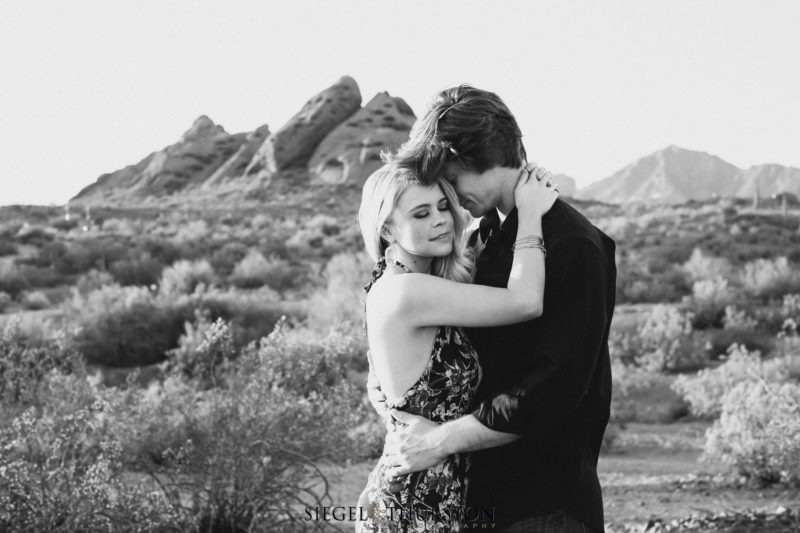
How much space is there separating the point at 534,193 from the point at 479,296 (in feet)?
1.44

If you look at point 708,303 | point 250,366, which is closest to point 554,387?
point 250,366

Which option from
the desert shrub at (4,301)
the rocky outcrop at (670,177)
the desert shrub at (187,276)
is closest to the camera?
the desert shrub at (4,301)

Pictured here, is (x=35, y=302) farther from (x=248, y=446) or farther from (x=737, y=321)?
(x=737, y=321)

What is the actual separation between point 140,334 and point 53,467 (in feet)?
25.0

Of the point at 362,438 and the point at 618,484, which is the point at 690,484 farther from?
the point at 362,438

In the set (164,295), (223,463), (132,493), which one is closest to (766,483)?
(223,463)

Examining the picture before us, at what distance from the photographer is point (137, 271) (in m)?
21.0

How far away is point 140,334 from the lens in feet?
44.1

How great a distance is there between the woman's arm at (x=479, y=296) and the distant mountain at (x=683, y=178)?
543ft

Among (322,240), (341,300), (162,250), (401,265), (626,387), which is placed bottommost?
(626,387)

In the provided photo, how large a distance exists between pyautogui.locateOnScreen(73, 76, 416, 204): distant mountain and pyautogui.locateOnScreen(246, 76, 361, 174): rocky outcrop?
69 mm

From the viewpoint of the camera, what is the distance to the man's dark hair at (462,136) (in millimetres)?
2750

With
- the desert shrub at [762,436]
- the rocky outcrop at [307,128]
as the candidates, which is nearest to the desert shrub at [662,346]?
the desert shrub at [762,436]

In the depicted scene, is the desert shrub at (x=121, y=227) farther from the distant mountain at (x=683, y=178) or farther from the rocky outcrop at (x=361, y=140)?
the distant mountain at (x=683, y=178)
